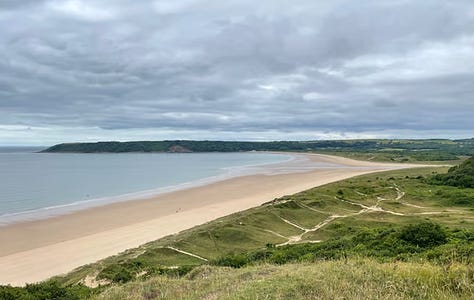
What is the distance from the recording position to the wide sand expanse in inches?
968

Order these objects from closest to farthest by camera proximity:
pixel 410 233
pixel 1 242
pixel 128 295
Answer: pixel 128 295, pixel 410 233, pixel 1 242

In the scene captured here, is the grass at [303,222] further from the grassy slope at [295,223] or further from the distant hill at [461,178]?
the distant hill at [461,178]

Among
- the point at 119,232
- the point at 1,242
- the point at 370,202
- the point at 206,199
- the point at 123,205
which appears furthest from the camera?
the point at 206,199

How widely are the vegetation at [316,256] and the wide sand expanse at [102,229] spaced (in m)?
4.41

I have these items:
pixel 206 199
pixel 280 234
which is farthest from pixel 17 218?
pixel 280 234

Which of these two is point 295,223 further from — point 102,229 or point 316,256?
point 102,229

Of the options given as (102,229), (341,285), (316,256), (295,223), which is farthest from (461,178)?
(341,285)

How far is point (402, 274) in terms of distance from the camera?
852cm

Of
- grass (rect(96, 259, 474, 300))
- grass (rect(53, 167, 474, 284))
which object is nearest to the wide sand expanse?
grass (rect(53, 167, 474, 284))

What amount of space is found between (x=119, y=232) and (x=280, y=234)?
12696 mm

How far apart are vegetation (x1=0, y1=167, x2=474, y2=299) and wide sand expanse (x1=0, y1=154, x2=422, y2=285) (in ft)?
14.5

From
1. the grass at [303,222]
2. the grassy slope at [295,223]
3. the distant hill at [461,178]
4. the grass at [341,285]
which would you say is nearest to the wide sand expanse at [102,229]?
the grass at [303,222]

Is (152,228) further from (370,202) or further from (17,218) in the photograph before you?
(370,202)

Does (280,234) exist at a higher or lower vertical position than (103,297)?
lower
